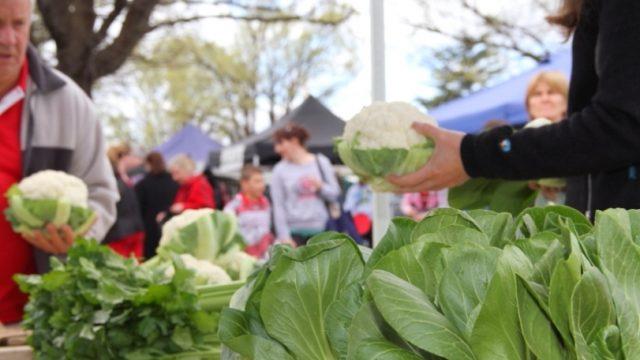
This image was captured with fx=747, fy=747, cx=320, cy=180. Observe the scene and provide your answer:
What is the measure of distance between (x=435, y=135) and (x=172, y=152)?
514 inches

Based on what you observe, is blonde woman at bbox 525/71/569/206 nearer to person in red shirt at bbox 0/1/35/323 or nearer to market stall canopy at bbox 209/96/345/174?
person in red shirt at bbox 0/1/35/323

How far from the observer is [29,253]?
2.36m

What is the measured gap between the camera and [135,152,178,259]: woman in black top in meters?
7.14

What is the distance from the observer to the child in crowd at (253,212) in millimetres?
5984

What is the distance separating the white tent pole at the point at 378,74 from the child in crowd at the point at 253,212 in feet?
11.9

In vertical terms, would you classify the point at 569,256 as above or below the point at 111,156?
above

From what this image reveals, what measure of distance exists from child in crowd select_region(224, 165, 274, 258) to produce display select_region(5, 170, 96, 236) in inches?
137

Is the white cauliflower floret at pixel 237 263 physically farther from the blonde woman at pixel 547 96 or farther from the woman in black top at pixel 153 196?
the woman in black top at pixel 153 196

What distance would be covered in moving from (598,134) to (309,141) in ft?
27.9

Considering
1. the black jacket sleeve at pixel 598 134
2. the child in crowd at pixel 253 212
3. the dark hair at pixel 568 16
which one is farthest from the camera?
the child in crowd at pixel 253 212

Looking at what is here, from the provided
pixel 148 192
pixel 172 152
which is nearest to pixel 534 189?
pixel 148 192

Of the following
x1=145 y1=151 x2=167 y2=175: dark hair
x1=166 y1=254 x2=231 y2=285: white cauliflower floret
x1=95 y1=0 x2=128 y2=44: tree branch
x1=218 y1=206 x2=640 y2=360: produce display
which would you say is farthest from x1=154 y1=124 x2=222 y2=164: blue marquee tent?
x1=218 y1=206 x2=640 y2=360: produce display

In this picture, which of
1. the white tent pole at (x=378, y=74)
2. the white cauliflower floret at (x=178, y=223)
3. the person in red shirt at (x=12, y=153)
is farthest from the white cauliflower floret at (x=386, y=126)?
the person in red shirt at (x=12, y=153)

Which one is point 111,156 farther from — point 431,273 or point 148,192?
point 431,273
